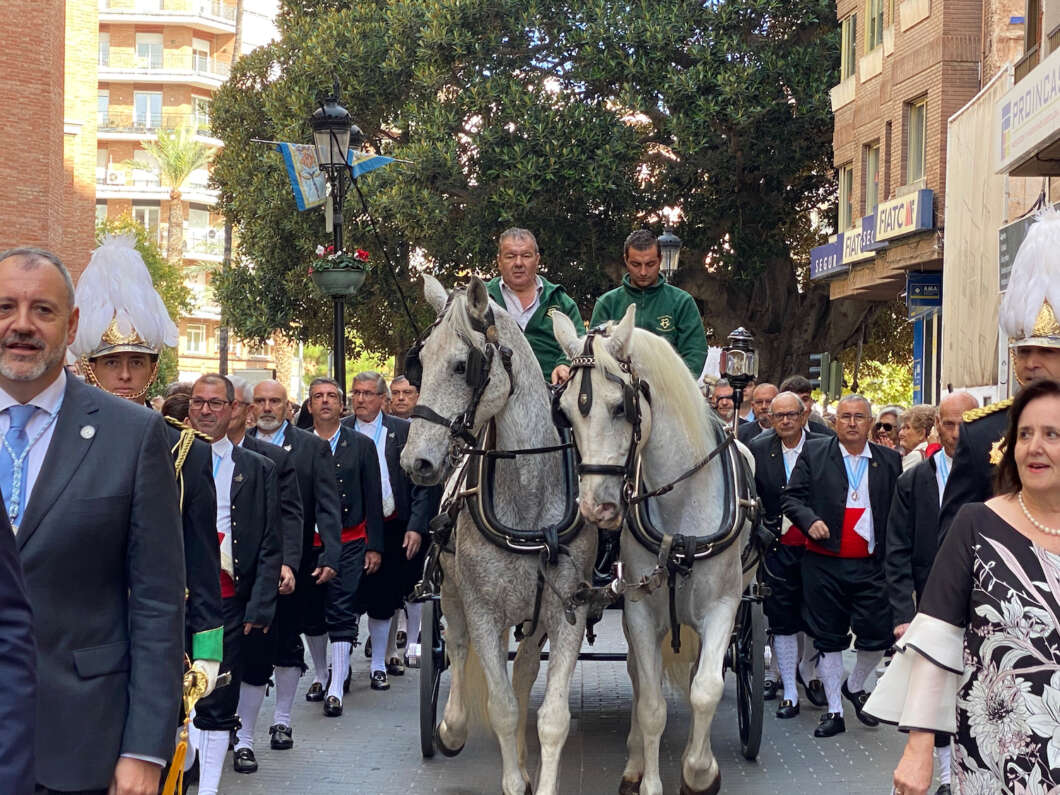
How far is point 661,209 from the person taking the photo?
100 ft

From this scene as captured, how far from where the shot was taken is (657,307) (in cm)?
900

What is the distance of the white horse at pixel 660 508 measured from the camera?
7129 millimetres

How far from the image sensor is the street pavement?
8367 millimetres

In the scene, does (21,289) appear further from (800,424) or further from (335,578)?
(800,424)

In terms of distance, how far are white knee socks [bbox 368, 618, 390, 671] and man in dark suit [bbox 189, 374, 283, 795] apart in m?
3.84

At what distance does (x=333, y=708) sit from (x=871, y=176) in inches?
836

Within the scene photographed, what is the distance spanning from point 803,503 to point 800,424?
2.50 feet

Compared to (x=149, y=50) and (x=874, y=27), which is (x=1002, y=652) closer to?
(x=874, y=27)

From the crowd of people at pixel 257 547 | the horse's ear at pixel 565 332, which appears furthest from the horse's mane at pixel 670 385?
the crowd of people at pixel 257 547

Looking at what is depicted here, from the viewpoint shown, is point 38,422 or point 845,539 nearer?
point 38,422

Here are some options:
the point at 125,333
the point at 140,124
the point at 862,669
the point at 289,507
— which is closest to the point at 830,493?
the point at 862,669

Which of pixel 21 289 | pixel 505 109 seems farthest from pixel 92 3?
pixel 21 289

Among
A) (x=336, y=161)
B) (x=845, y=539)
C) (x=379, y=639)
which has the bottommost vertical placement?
(x=379, y=639)

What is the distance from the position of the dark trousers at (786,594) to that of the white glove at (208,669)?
6.20 meters
